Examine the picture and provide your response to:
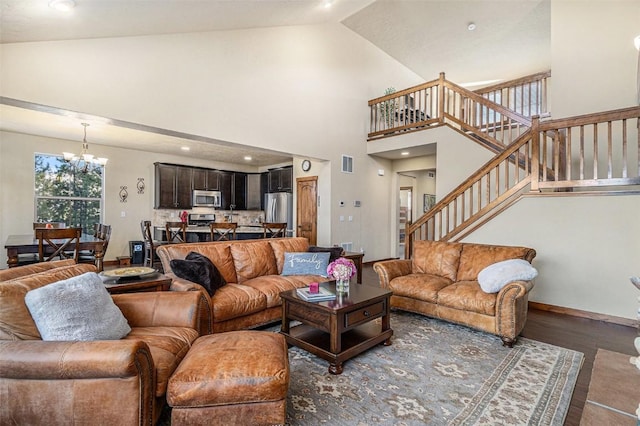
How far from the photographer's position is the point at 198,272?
290 centimetres

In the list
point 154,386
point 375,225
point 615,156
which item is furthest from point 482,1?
point 154,386

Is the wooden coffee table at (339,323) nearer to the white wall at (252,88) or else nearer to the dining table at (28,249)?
the dining table at (28,249)

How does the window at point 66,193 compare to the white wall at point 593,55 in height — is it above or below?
below

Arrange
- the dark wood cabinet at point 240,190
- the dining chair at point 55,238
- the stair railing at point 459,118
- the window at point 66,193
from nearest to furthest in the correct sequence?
1. the dining chair at point 55,238
2. the stair railing at point 459,118
3. the window at point 66,193
4. the dark wood cabinet at point 240,190

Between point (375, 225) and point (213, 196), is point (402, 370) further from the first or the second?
point (213, 196)

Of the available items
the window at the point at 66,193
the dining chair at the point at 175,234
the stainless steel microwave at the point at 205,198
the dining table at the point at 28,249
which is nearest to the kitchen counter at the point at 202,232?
the dining chair at the point at 175,234

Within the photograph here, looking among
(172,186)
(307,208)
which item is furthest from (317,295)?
(172,186)

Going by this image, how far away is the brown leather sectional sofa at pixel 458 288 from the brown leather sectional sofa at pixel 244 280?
1.00m

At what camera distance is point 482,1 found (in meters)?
5.89

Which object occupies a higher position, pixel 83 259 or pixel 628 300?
pixel 83 259

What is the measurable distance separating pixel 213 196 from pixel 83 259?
385cm

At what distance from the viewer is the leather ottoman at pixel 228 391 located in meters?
1.48

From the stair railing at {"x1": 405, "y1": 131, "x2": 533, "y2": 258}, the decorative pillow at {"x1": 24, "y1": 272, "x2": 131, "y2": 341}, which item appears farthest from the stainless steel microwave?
the decorative pillow at {"x1": 24, "y1": 272, "x2": 131, "y2": 341}

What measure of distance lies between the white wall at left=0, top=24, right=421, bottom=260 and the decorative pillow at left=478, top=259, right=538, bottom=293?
11.7 feet
